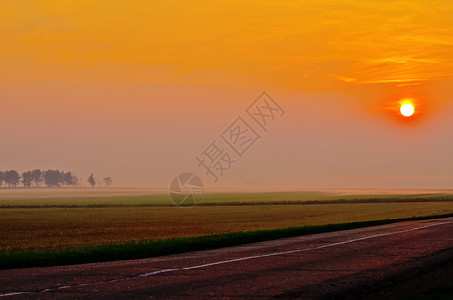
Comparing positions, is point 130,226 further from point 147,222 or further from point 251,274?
point 251,274

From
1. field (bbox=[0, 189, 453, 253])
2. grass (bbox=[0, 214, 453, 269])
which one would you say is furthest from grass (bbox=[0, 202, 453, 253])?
grass (bbox=[0, 214, 453, 269])

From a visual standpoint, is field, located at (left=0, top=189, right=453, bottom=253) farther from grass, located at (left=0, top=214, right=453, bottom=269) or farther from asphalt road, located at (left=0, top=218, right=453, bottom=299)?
asphalt road, located at (left=0, top=218, right=453, bottom=299)

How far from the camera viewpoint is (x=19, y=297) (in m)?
10.9

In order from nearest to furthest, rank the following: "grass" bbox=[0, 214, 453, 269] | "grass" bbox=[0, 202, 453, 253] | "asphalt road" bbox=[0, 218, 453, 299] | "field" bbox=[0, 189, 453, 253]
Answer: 1. "asphalt road" bbox=[0, 218, 453, 299]
2. "grass" bbox=[0, 214, 453, 269]
3. "grass" bbox=[0, 202, 453, 253]
4. "field" bbox=[0, 189, 453, 253]

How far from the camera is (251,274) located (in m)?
13.6

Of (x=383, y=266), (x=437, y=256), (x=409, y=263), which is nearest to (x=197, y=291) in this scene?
(x=383, y=266)

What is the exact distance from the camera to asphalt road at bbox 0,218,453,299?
11438 mm

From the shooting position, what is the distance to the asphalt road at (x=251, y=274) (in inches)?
450

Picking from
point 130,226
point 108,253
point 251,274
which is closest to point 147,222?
point 130,226

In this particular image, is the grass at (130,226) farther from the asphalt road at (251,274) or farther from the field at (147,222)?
the asphalt road at (251,274)

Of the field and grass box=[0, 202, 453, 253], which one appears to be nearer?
grass box=[0, 202, 453, 253]

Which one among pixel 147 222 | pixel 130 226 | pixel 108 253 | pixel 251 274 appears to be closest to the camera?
pixel 251 274

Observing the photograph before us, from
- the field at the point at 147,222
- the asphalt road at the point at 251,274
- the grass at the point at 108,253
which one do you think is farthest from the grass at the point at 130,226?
the asphalt road at the point at 251,274

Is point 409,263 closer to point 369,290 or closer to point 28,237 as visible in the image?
point 369,290
